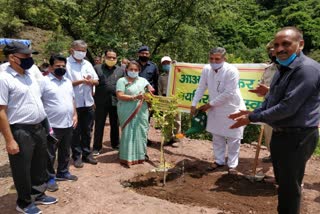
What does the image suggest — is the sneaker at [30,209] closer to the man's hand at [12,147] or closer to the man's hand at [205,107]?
the man's hand at [12,147]

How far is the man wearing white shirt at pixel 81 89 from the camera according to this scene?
5.86 m

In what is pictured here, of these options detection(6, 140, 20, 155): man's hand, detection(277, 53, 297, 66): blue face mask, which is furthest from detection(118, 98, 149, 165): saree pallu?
detection(277, 53, 297, 66): blue face mask

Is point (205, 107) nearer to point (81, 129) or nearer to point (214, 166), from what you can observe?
point (214, 166)

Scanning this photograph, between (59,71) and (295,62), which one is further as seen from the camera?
(59,71)

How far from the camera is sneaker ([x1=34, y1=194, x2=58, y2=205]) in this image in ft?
15.2

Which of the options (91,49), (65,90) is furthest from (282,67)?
(91,49)

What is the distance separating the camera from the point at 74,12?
10516 millimetres

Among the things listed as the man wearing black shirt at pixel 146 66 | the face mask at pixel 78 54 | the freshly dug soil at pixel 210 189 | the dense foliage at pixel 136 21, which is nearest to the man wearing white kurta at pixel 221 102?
the freshly dug soil at pixel 210 189

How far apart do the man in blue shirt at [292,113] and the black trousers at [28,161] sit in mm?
2382

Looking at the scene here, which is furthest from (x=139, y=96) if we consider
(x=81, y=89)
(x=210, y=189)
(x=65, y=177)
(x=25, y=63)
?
(x=25, y=63)

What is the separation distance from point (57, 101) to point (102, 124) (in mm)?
1813

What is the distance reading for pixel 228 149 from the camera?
6.08 metres

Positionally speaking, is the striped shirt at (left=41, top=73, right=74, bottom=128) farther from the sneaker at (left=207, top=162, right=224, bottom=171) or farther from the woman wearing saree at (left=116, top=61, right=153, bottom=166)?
the sneaker at (left=207, top=162, right=224, bottom=171)

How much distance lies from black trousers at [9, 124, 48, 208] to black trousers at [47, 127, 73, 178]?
0.52 meters
